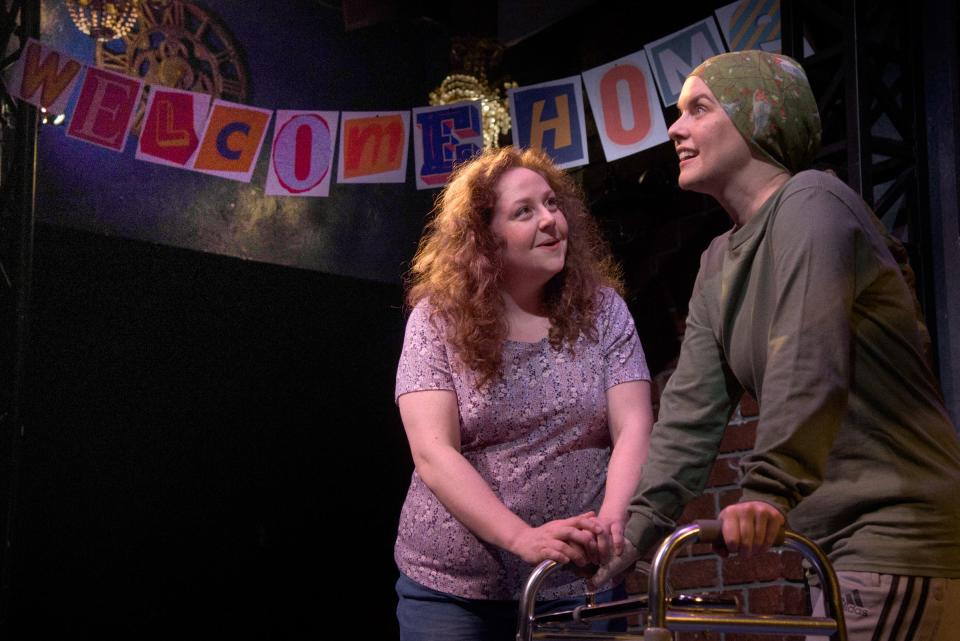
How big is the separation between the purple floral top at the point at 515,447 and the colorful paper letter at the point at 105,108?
2582 mm

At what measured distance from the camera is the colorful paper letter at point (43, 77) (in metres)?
4.36

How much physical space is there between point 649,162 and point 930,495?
316 centimetres

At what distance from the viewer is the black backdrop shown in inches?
210

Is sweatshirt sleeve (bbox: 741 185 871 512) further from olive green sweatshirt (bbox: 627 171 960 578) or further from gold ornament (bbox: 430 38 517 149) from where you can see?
gold ornament (bbox: 430 38 517 149)

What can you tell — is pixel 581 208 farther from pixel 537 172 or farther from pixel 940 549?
pixel 940 549

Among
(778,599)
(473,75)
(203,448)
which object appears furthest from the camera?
(203,448)

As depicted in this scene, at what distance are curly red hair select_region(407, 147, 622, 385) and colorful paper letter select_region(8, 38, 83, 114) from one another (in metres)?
2.31

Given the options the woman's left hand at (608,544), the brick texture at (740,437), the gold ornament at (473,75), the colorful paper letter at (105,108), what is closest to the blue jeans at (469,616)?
the woman's left hand at (608,544)

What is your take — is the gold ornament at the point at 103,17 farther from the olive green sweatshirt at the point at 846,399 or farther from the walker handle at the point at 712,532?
the walker handle at the point at 712,532

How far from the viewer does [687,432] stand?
1908 mm

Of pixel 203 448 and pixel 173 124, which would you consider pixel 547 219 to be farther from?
pixel 203 448

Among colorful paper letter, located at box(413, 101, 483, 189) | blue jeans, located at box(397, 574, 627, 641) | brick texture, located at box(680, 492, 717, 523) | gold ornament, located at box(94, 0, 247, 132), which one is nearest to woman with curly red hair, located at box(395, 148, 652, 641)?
blue jeans, located at box(397, 574, 627, 641)

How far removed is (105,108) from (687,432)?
10.9ft

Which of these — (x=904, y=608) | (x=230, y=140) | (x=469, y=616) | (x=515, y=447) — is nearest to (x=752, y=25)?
(x=230, y=140)
